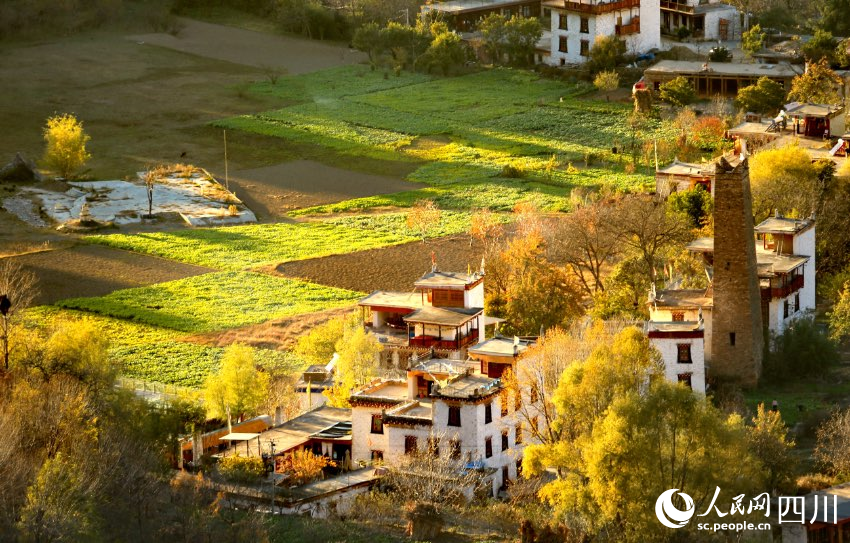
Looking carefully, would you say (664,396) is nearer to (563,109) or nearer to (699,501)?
(699,501)

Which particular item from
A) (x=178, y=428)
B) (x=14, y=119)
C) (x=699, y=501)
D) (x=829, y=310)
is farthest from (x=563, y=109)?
(x=699, y=501)

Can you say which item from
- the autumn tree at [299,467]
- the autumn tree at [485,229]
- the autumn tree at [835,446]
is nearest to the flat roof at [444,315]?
the autumn tree at [299,467]

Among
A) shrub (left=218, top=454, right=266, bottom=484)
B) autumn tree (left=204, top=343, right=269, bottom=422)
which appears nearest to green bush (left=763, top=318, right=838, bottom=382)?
autumn tree (left=204, top=343, right=269, bottom=422)

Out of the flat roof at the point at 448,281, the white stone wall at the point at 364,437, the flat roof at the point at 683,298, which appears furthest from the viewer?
the flat roof at the point at 448,281

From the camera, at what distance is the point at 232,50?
161 meters

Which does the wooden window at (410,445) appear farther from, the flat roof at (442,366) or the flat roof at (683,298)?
the flat roof at (683,298)

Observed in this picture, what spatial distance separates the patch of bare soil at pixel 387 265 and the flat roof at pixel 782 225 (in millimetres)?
15027

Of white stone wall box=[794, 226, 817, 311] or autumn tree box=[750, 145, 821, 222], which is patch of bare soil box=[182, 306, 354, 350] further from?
white stone wall box=[794, 226, 817, 311]

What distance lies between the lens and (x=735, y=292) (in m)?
79.2

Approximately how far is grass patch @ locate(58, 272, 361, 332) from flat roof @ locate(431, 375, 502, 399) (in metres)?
24.2

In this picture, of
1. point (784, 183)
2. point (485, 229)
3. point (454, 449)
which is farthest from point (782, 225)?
point (454, 449)

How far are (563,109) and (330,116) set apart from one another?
1653cm

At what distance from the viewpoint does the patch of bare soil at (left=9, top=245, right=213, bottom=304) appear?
99.1 m

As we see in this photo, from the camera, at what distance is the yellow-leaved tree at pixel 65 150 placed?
122188 millimetres
